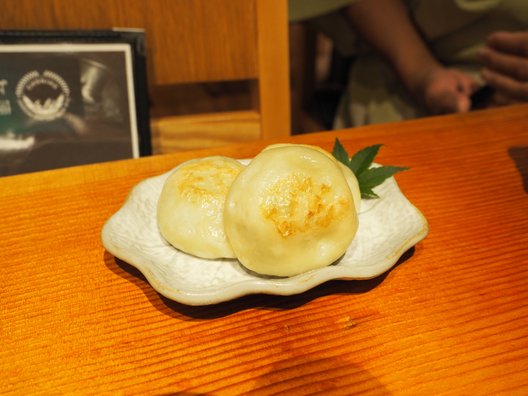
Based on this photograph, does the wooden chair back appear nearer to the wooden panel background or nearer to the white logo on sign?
the wooden panel background

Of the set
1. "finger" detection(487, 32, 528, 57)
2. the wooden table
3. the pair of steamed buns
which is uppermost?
"finger" detection(487, 32, 528, 57)

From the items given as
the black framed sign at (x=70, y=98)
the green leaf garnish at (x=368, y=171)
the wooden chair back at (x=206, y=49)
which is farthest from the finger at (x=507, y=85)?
the black framed sign at (x=70, y=98)

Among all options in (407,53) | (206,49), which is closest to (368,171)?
(206,49)

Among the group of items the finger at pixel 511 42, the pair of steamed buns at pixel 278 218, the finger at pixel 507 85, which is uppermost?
the finger at pixel 511 42

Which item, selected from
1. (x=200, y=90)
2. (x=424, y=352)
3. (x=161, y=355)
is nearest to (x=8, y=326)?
(x=161, y=355)

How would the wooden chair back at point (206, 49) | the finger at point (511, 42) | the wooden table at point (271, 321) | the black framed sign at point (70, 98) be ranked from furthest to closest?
the finger at point (511, 42), the wooden chair back at point (206, 49), the black framed sign at point (70, 98), the wooden table at point (271, 321)

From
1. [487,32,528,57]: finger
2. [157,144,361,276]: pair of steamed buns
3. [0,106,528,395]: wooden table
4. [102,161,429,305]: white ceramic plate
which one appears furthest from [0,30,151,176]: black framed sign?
[487,32,528,57]: finger

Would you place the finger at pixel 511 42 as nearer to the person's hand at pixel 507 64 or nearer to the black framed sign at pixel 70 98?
the person's hand at pixel 507 64
